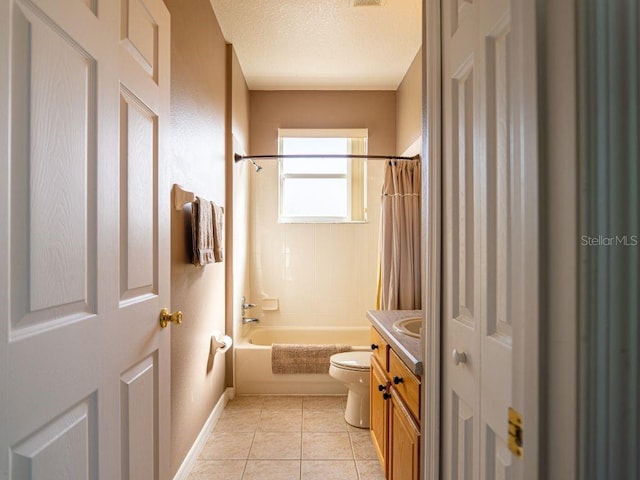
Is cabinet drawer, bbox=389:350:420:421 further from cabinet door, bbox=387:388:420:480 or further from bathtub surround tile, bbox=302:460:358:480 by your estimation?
bathtub surround tile, bbox=302:460:358:480

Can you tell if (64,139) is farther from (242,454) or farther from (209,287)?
(242,454)

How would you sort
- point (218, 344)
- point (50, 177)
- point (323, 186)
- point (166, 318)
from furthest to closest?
point (323, 186)
point (218, 344)
point (166, 318)
point (50, 177)

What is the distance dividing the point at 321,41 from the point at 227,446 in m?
2.92

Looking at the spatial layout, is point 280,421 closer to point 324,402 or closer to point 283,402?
point 283,402

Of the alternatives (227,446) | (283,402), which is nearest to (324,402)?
(283,402)

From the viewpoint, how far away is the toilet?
2.57m

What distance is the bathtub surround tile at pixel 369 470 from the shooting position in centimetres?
206

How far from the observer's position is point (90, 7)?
93 cm

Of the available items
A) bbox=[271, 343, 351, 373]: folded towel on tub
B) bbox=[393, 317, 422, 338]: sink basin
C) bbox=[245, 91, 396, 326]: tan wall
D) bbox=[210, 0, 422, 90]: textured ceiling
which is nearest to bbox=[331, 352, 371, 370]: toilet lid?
bbox=[271, 343, 351, 373]: folded towel on tub

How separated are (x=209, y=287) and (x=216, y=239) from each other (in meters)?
0.36

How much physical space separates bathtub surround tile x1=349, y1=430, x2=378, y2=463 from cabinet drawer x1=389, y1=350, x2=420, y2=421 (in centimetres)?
77

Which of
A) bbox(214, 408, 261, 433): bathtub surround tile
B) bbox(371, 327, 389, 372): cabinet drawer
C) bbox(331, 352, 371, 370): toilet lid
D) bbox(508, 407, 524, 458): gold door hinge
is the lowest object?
bbox(214, 408, 261, 433): bathtub surround tile

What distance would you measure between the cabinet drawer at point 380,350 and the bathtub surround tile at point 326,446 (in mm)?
651

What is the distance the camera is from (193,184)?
218cm
